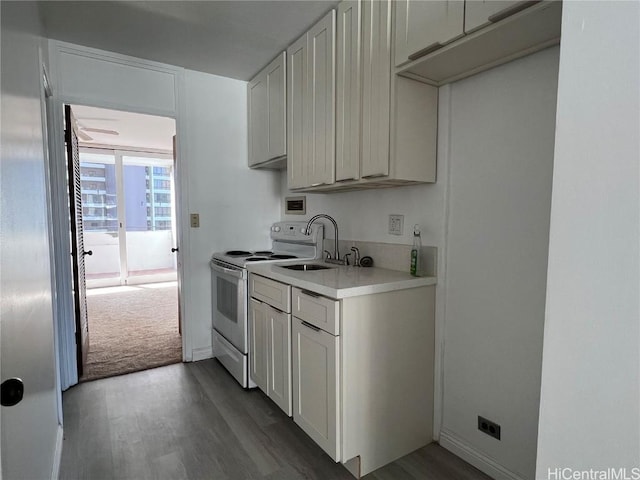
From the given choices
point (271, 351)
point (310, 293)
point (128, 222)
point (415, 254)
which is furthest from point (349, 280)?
point (128, 222)

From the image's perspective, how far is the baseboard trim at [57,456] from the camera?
1.59 meters

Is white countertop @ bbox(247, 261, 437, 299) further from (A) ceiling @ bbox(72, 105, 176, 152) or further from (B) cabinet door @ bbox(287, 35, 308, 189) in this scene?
(A) ceiling @ bbox(72, 105, 176, 152)

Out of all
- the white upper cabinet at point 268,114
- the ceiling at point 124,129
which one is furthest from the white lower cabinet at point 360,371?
the ceiling at point 124,129

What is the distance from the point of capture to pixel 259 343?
7.71 ft

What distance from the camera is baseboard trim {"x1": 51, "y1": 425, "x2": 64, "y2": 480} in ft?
5.20

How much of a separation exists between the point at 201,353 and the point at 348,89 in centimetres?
244

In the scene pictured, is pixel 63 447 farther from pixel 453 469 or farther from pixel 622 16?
pixel 622 16

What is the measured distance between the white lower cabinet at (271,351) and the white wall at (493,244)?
85 centimetres

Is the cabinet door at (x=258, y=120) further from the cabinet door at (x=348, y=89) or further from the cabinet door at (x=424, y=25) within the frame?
the cabinet door at (x=424, y=25)

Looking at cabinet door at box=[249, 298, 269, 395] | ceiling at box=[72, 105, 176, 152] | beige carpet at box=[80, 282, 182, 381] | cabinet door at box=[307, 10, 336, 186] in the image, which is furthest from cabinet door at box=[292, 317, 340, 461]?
ceiling at box=[72, 105, 176, 152]

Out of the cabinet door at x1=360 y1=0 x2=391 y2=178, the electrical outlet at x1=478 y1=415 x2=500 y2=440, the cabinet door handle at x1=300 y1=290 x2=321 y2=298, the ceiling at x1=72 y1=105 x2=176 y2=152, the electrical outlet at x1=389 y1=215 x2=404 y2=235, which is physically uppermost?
the ceiling at x1=72 y1=105 x2=176 y2=152

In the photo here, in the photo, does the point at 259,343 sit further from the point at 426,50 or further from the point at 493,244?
the point at 426,50

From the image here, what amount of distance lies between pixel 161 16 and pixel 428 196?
1909 mm

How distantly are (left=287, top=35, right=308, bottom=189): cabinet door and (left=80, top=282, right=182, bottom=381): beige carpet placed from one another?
1.92 meters
